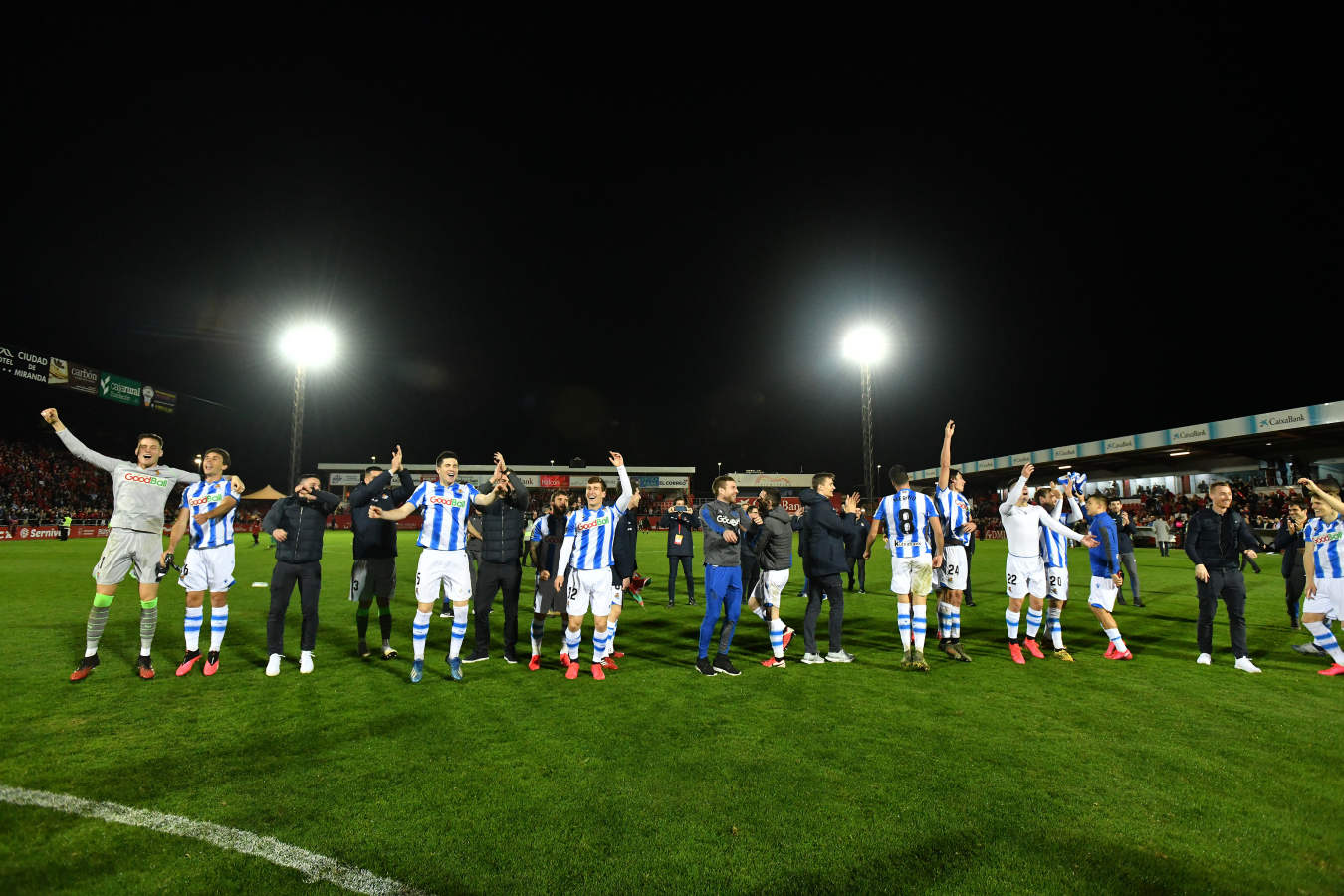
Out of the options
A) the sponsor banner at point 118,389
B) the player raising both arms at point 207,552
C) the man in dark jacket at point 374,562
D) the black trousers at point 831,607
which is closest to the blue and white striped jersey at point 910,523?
the black trousers at point 831,607

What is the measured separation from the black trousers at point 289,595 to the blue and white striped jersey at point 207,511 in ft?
2.21

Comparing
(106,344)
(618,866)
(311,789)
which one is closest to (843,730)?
(618,866)

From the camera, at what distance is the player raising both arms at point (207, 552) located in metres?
6.38

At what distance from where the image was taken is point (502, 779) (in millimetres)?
3908

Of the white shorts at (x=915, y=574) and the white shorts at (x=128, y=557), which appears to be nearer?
the white shorts at (x=128, y=557)

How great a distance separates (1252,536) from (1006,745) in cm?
508

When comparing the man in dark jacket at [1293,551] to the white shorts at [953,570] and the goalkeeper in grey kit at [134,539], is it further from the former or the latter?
the goalkeeper in grey kit at [134,539]

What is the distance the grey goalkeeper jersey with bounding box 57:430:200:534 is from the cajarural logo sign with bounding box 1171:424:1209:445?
38926 mm

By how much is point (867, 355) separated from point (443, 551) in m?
17.5

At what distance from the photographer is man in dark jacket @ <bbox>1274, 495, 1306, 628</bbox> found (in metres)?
7.83

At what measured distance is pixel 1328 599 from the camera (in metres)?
6.78

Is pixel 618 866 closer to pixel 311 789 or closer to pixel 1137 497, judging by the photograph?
pixel 311 789

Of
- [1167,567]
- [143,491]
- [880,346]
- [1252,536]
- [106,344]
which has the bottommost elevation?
[1167,567]

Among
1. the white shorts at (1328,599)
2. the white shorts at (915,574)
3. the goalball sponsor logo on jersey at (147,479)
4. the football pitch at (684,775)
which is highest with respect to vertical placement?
the goalball sponsor logo on jersey at (147,479)
